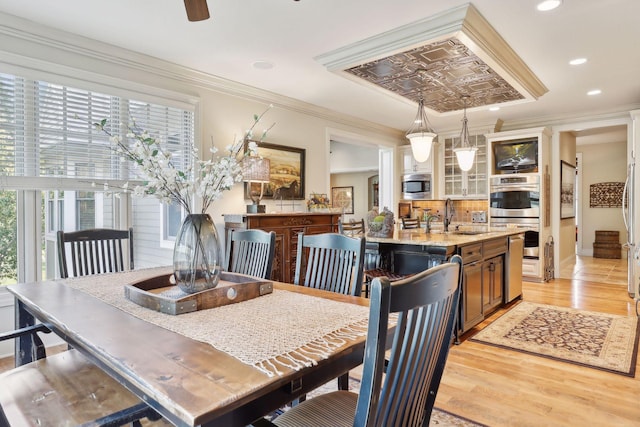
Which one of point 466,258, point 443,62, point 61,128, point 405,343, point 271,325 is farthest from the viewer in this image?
point 443,62

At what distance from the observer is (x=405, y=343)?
911 millimetres

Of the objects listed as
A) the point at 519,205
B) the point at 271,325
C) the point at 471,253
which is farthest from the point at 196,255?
the point at 519,205

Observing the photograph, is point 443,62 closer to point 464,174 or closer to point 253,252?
point 253,252

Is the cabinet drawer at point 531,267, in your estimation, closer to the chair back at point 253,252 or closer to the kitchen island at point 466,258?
the kitchen island at point 466,258

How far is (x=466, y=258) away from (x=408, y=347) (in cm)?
271

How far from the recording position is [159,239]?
169 inches

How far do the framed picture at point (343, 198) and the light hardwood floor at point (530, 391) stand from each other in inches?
307

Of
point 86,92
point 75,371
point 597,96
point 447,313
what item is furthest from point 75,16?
point 597,96

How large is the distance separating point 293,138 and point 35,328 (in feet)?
13.3

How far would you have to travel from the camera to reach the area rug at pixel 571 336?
3.03 metres

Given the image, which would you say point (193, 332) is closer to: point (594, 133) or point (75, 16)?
point (75, 16)

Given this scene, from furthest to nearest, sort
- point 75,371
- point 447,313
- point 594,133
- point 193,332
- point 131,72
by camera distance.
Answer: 1. point 594,133
2. point 131,72
3. point 75,371
4. point 193,332
5. point 447,313

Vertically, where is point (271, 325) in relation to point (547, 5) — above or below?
below

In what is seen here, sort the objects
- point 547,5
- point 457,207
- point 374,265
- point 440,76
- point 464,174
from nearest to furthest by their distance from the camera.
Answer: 1. point 547,5
2. point 374,265
3. point 440,76
4. point 464,174
5. point 457,207
